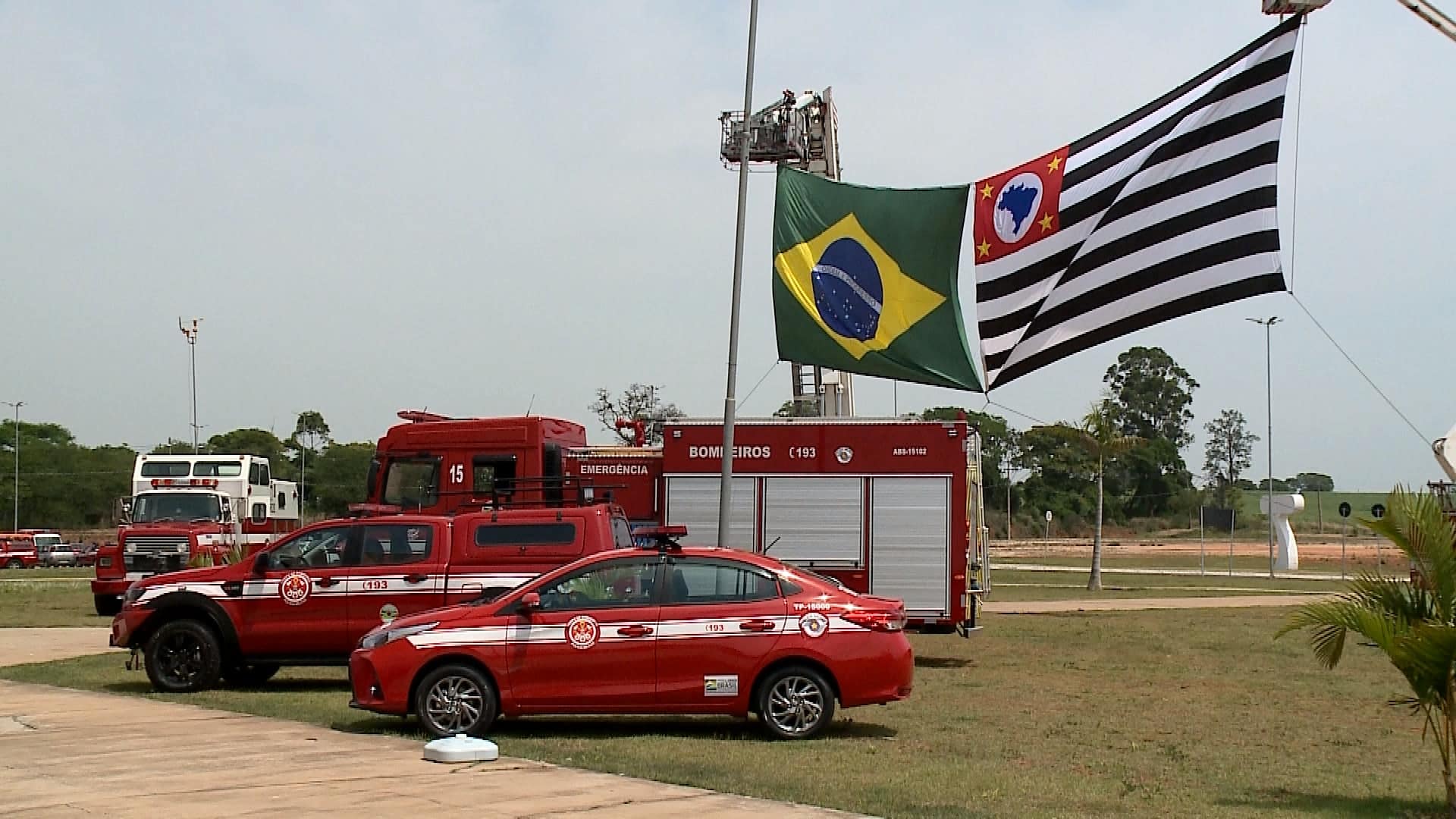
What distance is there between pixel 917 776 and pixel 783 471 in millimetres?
9591

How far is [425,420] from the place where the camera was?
839 inches

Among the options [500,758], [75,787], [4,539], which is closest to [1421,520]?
[500,758]

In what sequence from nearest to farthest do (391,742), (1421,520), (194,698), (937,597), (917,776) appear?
1. (1421,520)
2. (917,776)
3. (391,742)
4. (194,698)
5. (937,597)

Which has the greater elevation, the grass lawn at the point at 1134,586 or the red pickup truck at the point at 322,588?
the red pickup truck at the point at 322,588

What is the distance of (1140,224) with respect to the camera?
15.8 m

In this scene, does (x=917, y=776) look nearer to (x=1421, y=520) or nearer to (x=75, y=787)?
(x=1421, y=520)

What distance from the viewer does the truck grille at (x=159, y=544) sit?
28656 millimetres

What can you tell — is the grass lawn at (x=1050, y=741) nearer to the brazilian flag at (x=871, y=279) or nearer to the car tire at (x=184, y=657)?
the car tire at (x=184, y=657)

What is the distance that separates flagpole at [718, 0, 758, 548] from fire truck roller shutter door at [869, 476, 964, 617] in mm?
1742

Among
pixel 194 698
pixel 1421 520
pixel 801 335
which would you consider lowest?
pixel 194 698

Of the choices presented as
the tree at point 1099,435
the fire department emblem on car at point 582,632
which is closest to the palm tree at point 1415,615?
the fire department emblem on car at point 582,632

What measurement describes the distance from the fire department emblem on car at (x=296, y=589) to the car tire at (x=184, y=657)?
855 mm

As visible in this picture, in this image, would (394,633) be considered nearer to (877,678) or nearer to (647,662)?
(647,662)

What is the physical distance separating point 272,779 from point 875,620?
4820 mm
